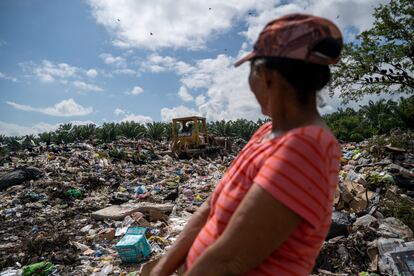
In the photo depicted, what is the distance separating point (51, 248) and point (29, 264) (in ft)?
1.32

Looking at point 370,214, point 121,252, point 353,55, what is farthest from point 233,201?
point 353,55

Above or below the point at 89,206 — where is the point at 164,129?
above

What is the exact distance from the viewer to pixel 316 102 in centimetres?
92

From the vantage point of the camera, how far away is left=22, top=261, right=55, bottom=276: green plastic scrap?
363cm

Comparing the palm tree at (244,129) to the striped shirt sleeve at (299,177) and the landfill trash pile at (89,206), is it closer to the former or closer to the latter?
the landfill trash pile at (89,206)

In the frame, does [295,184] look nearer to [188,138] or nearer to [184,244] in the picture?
[184,244]

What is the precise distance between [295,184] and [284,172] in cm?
4

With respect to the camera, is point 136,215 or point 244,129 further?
point 244,129

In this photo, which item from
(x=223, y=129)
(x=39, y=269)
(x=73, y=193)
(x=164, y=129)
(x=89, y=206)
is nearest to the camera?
(x=39, y=269)

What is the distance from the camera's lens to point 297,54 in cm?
82

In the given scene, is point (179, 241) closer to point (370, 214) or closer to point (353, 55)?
point (370, 214)

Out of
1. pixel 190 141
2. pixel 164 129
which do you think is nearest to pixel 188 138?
pixel 190 141

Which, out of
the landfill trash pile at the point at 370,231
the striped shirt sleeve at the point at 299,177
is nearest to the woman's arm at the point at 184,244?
the striped shirt sleeve at the point at 299,177

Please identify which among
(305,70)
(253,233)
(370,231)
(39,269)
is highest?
(305,70)
